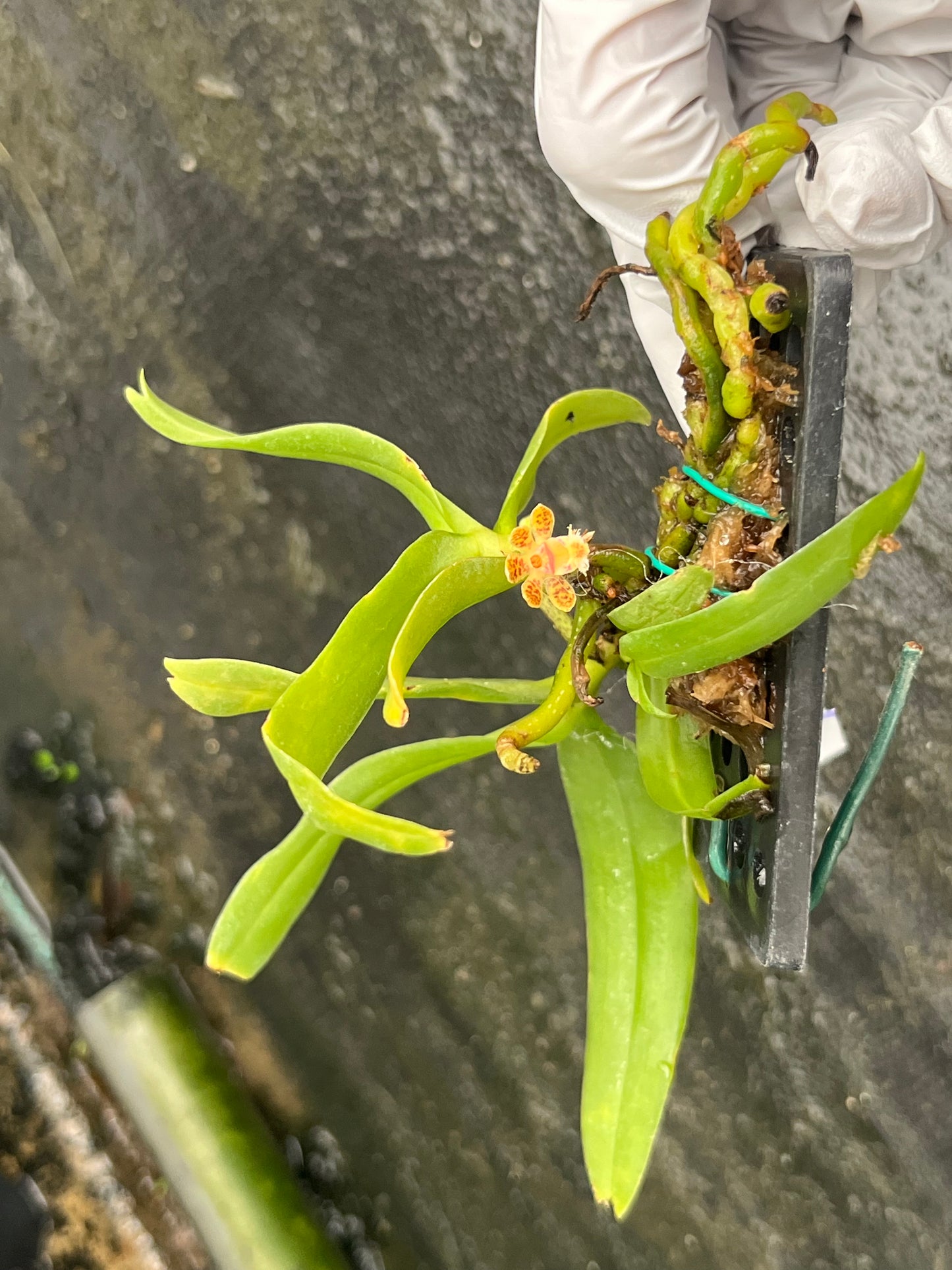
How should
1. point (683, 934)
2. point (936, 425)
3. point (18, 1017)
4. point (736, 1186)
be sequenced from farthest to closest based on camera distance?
1. point (18, 1017)
2. point (736, 1186)
3. point (936, 425)
4. point (683, 934)

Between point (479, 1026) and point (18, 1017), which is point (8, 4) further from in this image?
point (479, 1026)

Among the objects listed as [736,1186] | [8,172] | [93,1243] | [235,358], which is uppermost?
[8,172]

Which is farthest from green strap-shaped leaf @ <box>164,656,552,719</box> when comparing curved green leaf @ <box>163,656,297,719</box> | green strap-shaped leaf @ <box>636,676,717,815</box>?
green strap-shaped leaf @ <box>636,676,717,815</box>

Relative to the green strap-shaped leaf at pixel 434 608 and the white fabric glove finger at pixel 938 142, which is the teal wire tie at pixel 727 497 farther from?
the white fabric glove finger at pixel 938 142

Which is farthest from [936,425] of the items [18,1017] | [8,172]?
[18,1017]

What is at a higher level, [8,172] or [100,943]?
[8,172]

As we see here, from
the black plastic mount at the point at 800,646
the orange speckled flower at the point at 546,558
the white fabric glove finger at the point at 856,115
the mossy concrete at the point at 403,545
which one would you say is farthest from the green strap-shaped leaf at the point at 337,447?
the mossy concrete at the point at 403,545
